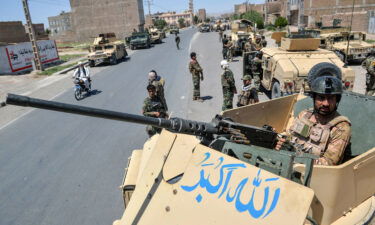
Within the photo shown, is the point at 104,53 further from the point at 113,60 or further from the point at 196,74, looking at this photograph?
the point at 196,74

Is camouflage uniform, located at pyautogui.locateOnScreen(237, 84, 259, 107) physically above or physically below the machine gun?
below

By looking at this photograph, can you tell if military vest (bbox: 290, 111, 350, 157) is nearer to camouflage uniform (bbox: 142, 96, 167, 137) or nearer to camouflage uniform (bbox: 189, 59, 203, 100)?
camouflage uniform (bbox: 142, 96, 167, 137)

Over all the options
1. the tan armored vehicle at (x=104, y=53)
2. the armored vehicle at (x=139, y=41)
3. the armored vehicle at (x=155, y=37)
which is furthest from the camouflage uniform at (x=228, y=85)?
the armored vehicle at (x=155, y=37)

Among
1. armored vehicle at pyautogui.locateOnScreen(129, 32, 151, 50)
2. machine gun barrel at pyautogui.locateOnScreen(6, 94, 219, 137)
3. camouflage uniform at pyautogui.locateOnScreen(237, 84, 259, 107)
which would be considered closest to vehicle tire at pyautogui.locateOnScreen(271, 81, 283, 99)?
camouflage uniform at pyautogui.locateOnScreen(237, 84, 259, 107)

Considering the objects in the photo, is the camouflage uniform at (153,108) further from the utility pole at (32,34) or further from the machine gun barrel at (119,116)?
the utility pole at (32,34)

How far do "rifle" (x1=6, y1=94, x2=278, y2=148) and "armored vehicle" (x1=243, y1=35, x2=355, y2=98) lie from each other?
17.8 ft

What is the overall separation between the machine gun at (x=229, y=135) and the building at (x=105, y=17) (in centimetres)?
5747

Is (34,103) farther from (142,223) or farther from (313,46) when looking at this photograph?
(313,46)

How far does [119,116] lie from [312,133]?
2121 mm

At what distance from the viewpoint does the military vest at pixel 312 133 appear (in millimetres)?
3270

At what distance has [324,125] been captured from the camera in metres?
3.33

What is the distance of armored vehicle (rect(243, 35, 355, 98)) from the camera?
8414 mm

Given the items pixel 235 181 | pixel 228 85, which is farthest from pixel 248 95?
pixel 235 181

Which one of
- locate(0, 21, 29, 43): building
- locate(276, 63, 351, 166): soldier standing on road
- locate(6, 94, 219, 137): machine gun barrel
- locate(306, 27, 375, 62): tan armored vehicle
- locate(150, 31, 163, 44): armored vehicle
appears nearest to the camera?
locate(6, 94, 219, 137): machine gun barrel
